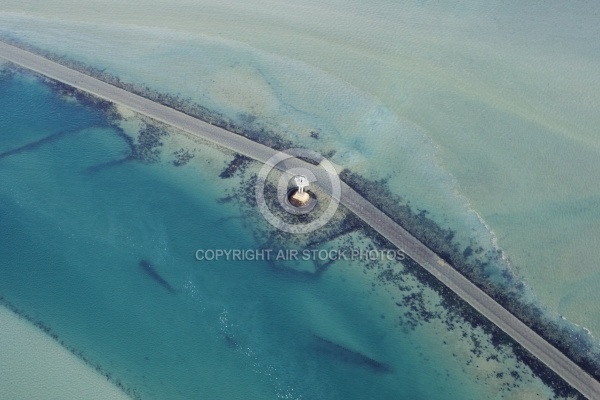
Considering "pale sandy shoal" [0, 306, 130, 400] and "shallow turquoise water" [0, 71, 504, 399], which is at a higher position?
"shallow turquoise water" [0, 71, 504, 399]

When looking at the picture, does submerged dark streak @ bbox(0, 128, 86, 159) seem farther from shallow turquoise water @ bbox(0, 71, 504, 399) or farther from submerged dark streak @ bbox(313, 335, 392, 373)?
submerged dark streak @ bbox(313, 335, 392, 373)

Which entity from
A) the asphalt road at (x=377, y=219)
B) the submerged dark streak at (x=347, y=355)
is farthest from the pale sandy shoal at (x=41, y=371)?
the asphalt road at (x=377, y=219)

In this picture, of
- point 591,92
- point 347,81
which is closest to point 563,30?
point 591,92

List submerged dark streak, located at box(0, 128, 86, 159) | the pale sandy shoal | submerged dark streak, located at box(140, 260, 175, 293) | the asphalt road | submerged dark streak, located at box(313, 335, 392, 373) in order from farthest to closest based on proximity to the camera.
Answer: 1. submerged dark streak, located at box(0, 128, 86, 159)
2. submerged dark streak, located at box(140, 260, 175, 293)
3. submerged dark streak, located at box(313, 335, 392, 373)
4. the asphalt road
5. the pale sandy shoal

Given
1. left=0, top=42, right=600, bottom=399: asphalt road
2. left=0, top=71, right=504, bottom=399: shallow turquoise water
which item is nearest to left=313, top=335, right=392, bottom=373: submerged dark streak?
left=0, top=71, right=504, bottom=399: shallow turquoise water

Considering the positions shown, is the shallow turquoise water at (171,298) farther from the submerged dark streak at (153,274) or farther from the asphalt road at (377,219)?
the asphalt road at (377,219)

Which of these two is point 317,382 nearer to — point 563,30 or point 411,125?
point 411,125

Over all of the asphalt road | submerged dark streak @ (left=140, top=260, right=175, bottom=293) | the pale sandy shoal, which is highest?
the asphalt road
